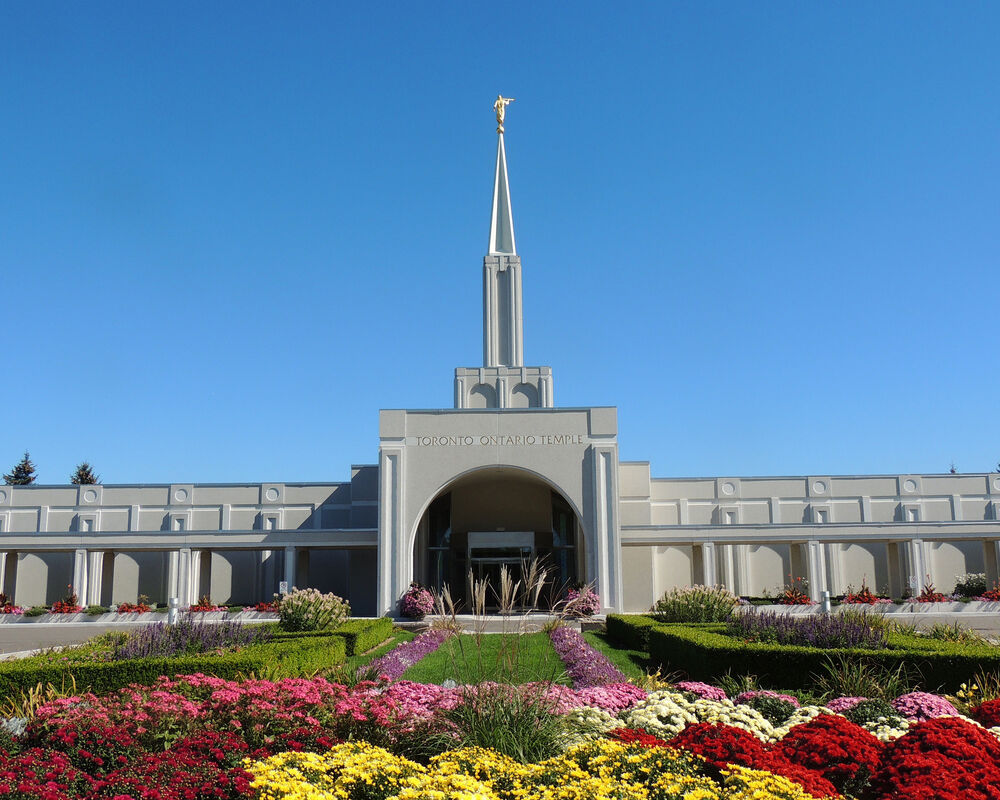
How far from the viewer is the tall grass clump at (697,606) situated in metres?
20.3

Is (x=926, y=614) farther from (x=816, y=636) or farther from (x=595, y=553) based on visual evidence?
(x=816, y=636)

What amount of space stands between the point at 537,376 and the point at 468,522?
21.3 ft

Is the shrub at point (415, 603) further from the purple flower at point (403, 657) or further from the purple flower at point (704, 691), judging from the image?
the purple flower at point (704, 691)

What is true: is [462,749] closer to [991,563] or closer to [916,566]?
[916,566]

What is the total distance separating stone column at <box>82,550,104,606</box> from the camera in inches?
1253

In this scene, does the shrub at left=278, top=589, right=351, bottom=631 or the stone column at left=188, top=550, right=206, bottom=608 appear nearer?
the shrub at left=278, top=589, right=351, bottom=631

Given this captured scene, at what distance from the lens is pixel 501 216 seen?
39.1 metres

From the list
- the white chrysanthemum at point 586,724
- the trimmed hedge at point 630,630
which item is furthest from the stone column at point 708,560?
the white chrysanthemum at point 586,724

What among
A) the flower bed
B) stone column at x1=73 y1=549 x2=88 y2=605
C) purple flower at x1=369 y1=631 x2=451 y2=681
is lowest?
purple flower at x1=369 y1=631 x2=451 y2=681

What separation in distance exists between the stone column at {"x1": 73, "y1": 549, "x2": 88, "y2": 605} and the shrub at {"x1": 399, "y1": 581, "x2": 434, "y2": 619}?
1159cm

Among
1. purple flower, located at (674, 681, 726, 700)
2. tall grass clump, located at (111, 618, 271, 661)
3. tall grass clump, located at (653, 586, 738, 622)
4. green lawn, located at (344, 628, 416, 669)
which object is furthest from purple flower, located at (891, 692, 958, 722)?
tall grass clump, located at (653, 586, 738, 622)

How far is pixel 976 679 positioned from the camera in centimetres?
1104

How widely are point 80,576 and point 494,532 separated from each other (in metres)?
14.6

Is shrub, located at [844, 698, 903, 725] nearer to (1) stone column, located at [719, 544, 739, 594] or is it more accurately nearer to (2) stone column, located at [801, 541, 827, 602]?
(2) stone column, located at [801, 541, 827, 602]
